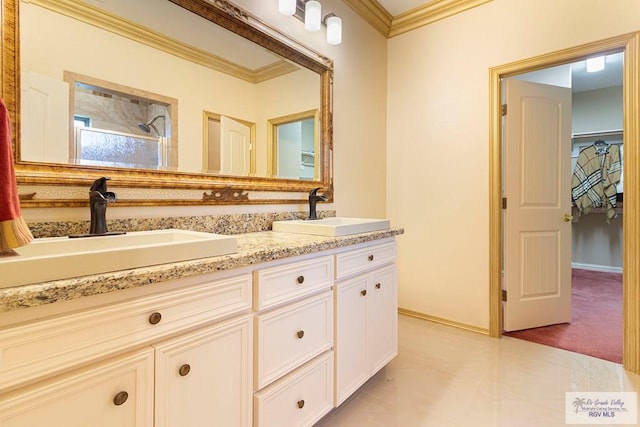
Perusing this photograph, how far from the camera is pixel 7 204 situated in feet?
2.49

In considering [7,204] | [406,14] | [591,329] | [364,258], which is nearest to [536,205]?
[591,329]

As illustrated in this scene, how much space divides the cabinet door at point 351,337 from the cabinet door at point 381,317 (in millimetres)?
57

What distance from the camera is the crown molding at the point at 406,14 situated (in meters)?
2.50

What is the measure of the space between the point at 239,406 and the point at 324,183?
149 centimetres

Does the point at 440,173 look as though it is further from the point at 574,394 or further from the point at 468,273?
the point at 574,394

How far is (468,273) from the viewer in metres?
2.55

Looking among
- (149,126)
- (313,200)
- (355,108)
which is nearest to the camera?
(149,126)

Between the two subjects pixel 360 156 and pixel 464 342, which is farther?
pixel 360 156

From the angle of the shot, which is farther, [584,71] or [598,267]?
[598,267]

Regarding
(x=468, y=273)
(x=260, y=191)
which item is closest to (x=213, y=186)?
(x=260, y=191)

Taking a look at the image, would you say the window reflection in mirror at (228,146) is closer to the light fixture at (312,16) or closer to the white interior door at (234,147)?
the white interior door at (234,147)

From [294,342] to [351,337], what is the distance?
1.31ft

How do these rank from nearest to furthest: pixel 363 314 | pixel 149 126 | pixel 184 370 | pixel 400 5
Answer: pixel 184 370 → pixel 149 126 → pixel 363 314 → pixel 400 5

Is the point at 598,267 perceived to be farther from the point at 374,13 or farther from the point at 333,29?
the point at 333,29
